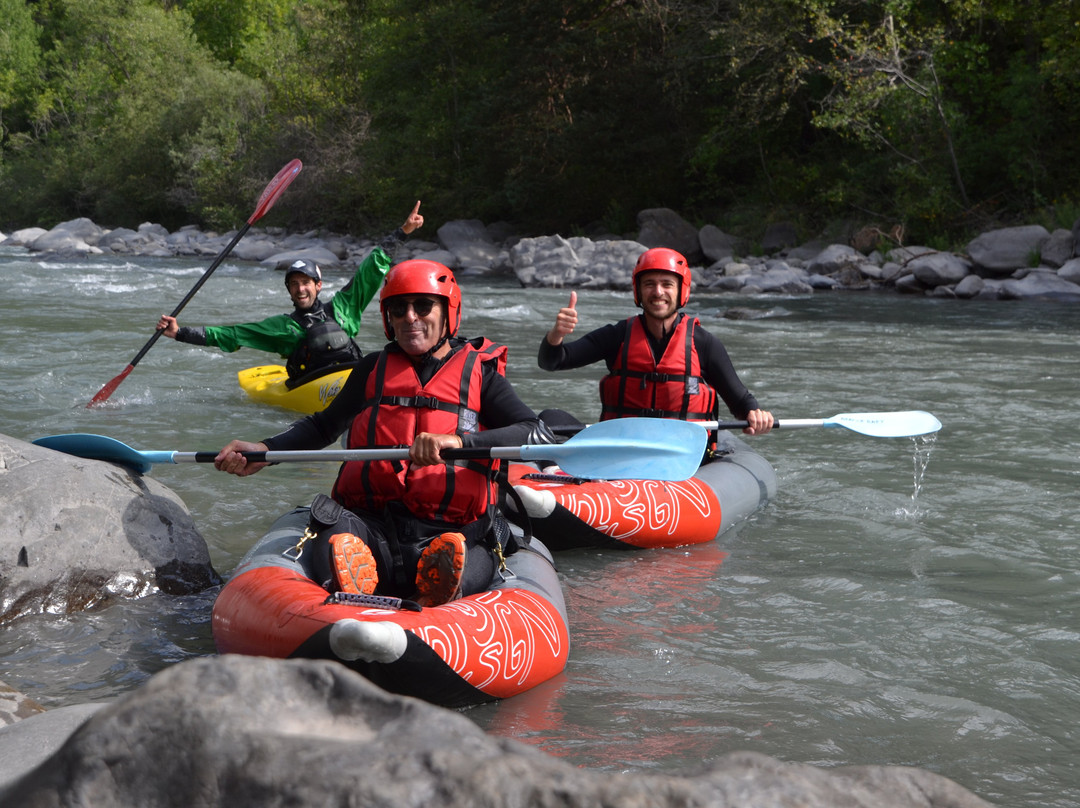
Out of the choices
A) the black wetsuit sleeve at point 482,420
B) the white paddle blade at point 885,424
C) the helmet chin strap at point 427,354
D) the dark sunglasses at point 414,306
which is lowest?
the white paddle blade at point 885,424

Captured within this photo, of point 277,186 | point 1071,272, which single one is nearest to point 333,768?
point 277,186

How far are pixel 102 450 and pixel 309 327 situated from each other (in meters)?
2.67

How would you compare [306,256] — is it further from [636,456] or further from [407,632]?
[407,632]

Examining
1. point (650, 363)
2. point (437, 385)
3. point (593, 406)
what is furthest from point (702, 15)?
point (437, 385)

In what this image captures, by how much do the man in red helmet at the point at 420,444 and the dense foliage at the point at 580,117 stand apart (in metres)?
13.0

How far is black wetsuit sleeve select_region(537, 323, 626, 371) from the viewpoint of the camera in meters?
4.56

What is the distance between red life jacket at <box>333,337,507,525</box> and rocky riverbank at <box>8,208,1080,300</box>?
38.1ft

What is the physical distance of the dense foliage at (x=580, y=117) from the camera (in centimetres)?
1586

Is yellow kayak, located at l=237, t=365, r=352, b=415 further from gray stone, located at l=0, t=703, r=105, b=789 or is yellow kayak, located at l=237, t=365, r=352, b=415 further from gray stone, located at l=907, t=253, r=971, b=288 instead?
gray stone, located at l=907, t=253, r=971, b=288

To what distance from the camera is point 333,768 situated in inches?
45.9

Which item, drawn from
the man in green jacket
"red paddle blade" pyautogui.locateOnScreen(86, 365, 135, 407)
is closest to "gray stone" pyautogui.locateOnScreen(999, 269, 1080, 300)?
the man in green jacket

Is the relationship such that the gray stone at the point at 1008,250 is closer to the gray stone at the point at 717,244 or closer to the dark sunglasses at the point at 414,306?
the gray stone at the point at 717,244

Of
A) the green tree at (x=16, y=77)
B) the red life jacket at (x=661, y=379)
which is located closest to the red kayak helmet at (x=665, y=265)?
the red life jacket at (x=661, y=379)

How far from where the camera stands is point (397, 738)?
1.24 meters
